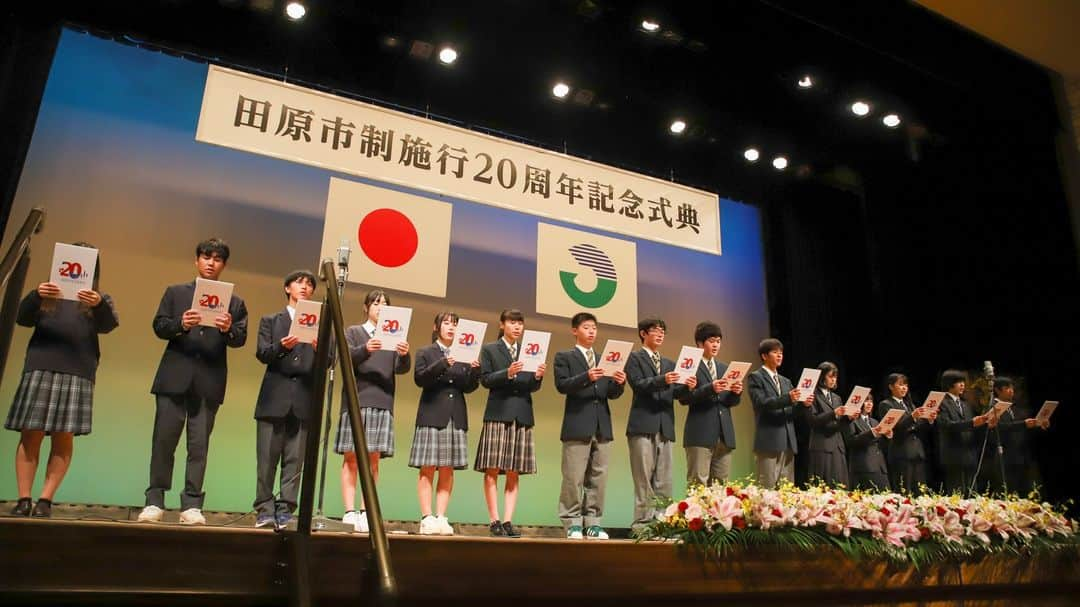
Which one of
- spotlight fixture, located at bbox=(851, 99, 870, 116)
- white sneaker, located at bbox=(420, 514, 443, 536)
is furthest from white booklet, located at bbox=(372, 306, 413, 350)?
spotlight fixture, located at bbox=(851, 99, 870, 116)

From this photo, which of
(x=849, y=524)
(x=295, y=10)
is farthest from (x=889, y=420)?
(x=295, y=10)

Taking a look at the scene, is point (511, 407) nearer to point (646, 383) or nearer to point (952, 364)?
point (646, 383)

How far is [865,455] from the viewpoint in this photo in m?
5.90

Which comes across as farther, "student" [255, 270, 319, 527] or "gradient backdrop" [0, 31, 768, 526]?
"gradient backdrop" [0, 31, 768, 526]

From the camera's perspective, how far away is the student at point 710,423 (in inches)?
200

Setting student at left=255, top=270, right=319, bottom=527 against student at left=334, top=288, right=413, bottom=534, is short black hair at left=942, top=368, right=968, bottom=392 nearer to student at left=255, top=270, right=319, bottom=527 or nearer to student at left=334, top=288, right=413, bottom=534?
student at left=334, top=288, right=413, bottom=534

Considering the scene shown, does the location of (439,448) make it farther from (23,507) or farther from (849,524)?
(849,524)

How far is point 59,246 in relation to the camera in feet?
11.5

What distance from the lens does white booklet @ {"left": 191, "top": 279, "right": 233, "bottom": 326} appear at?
3.70 m

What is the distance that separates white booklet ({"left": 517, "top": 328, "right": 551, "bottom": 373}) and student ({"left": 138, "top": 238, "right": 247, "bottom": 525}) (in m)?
1.47

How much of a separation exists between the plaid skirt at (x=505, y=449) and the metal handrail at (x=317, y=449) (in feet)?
7.04

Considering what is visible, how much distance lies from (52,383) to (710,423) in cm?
366

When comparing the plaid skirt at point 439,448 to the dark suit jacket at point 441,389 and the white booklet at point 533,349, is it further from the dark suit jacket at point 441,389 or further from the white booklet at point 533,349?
the white booklet at point 533,349

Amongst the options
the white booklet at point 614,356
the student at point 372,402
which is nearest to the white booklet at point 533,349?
the white booklet at point 614,356
